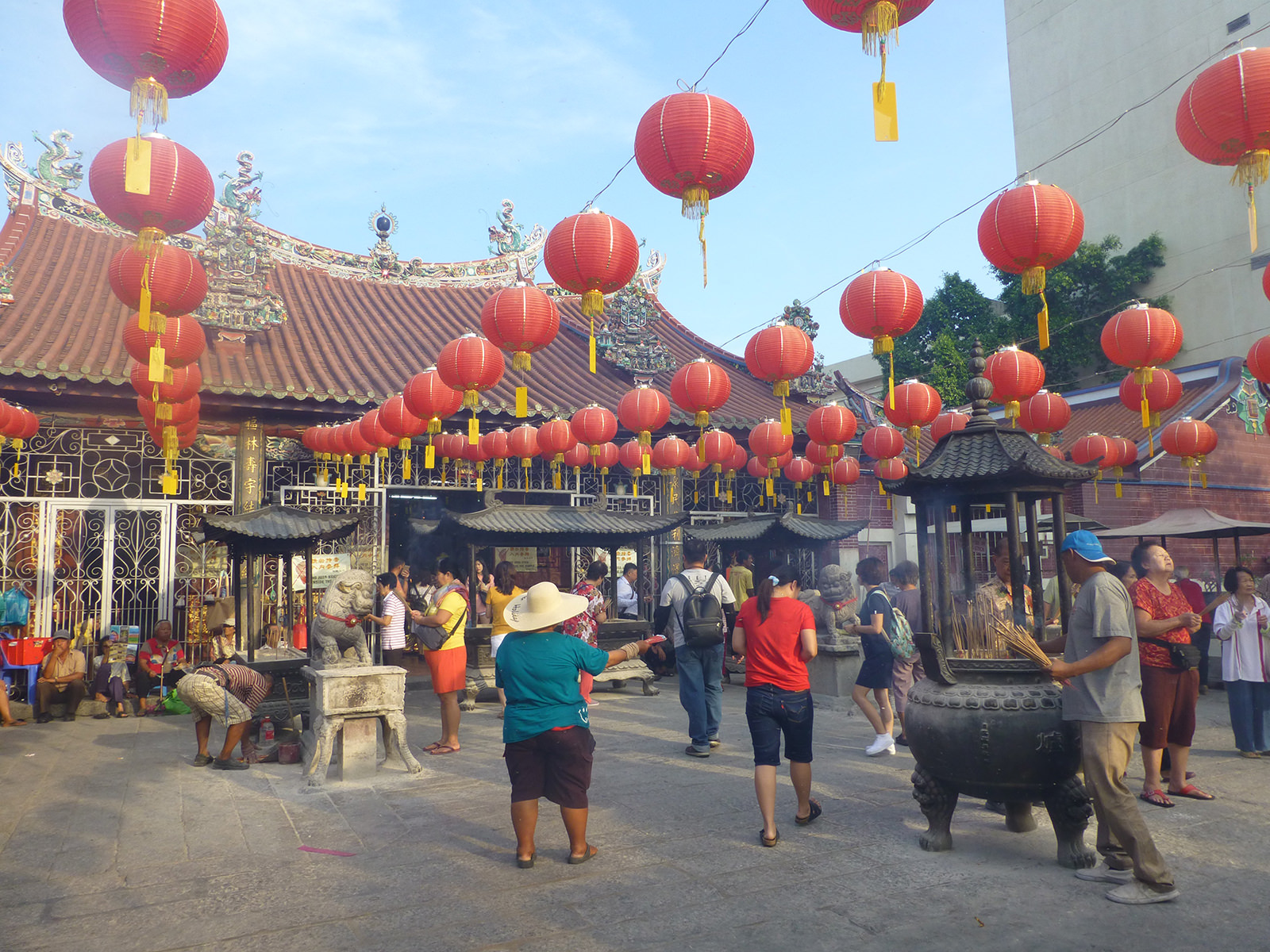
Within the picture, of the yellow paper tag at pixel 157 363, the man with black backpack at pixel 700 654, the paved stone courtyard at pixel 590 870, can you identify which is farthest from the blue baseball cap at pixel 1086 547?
the yellow paper tag at pixel 157 363

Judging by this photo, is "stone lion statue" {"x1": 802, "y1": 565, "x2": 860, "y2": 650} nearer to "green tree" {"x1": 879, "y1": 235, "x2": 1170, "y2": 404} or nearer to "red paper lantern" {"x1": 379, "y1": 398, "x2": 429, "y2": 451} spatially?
"red paper lantern" {"x1": 379, "y1": 398, "x2": 429, "y2": 451}

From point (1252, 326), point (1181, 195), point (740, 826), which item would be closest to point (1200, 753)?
point (740, 826)

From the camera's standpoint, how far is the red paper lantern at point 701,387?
9.00 m

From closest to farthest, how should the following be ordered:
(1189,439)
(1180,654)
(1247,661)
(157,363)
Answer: (1180,654), (157,363), (1247,661), (1189,439)

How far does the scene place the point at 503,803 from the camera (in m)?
5.54

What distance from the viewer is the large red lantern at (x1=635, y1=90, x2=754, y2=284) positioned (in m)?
5.40

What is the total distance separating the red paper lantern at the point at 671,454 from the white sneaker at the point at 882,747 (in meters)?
5.59

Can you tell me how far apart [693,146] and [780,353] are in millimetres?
3236

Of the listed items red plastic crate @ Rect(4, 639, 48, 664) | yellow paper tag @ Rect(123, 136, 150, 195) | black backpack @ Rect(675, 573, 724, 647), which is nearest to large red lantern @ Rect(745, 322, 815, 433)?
black backpack @ Rect(675, 573, 724, 647)

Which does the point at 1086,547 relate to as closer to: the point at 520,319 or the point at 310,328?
the point at 520,319

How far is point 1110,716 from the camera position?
12.9 feet

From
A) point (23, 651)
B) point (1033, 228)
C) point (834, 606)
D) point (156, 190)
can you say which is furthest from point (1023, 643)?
point (23, 651)

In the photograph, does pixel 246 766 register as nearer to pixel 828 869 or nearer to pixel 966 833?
pixel 828 869

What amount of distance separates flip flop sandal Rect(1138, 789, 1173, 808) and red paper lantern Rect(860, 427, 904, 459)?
21.0 feet
